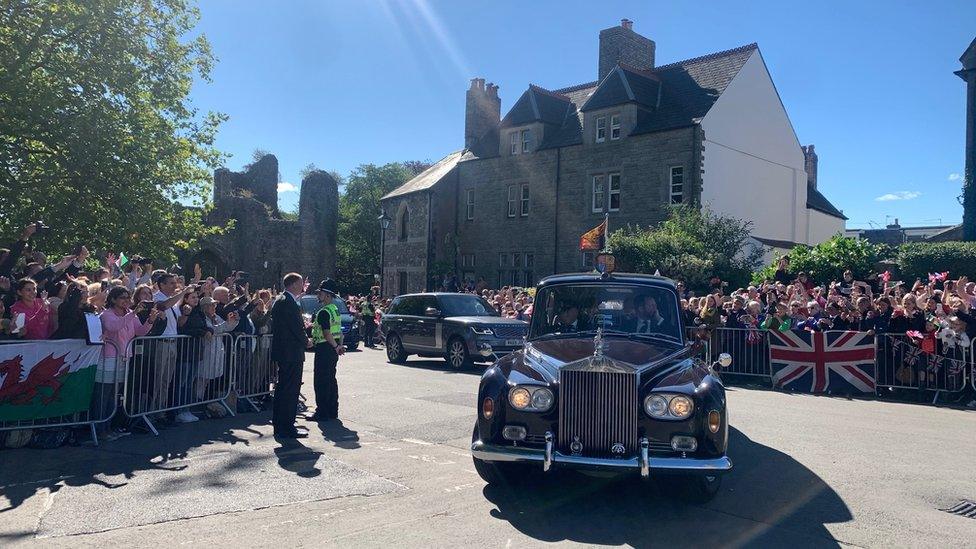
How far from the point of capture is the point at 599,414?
216 inches

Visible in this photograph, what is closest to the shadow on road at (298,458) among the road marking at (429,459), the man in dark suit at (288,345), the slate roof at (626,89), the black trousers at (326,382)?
the man in dark suit at (288,345)

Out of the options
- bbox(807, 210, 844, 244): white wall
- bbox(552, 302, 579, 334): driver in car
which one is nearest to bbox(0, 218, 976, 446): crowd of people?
bbox(552, 302, 579, 334): driver in car

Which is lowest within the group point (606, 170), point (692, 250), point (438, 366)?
point (438, 366)

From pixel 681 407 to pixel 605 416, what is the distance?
1.87 feet

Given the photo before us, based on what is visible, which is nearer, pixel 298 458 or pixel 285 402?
pixel 298 458

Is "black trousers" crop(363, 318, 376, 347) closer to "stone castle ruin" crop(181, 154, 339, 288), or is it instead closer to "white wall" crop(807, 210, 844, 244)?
"stone castle ruin" crop(181, 154, 339, 288)

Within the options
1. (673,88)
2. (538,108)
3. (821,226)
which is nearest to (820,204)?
(821,226)

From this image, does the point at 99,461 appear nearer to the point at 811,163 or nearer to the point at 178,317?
the point at 178,317

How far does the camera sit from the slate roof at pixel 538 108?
36.0m

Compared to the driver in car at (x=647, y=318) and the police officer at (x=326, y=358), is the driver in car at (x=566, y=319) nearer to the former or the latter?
the driver in car at (x=647, y=318)

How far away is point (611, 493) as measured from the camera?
609cm

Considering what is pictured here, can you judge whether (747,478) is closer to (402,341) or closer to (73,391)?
(73,391)

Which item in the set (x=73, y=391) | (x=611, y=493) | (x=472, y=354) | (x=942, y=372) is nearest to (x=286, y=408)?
(x=73, y=391)

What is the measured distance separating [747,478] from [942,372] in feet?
24.7
